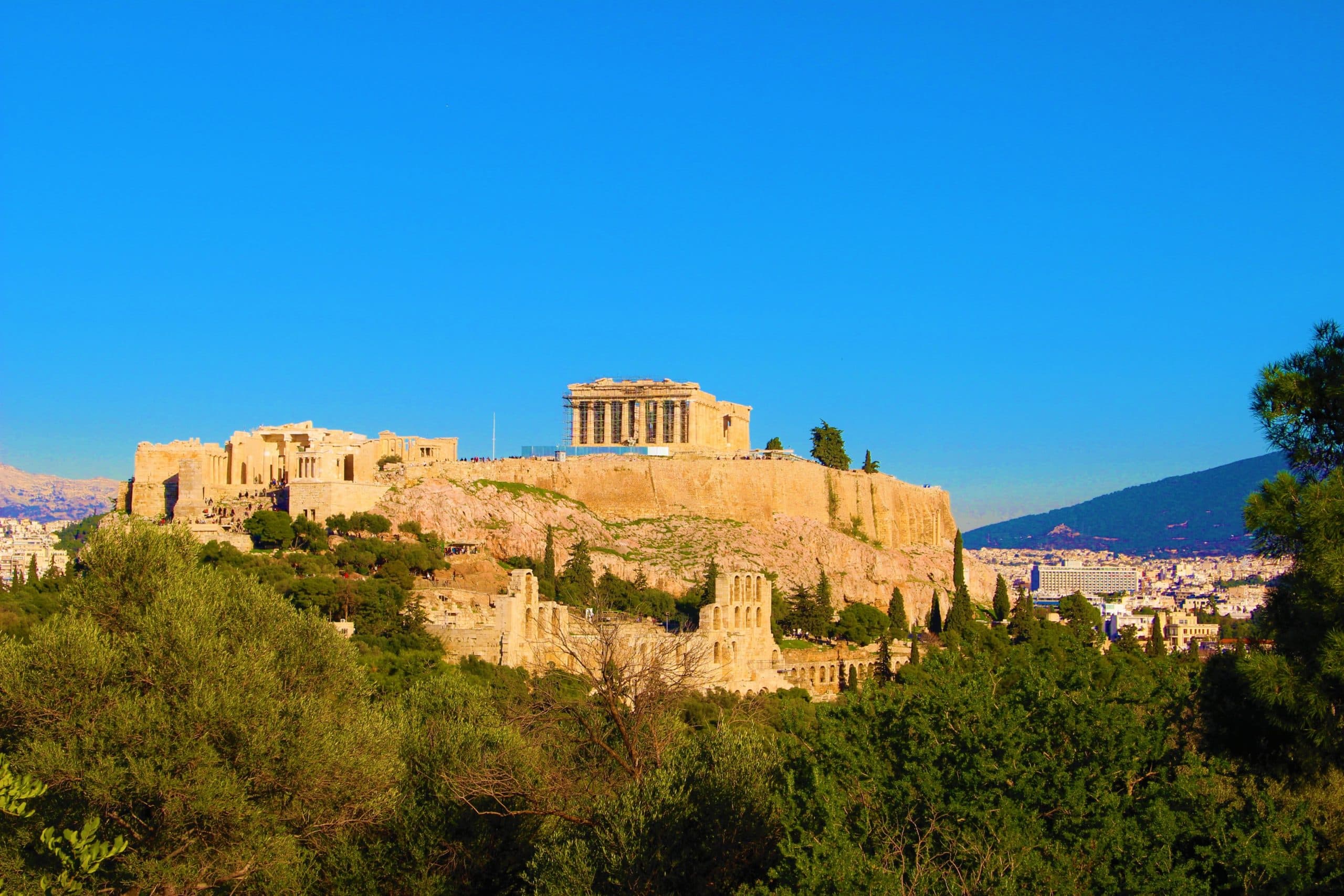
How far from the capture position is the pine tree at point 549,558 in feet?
167

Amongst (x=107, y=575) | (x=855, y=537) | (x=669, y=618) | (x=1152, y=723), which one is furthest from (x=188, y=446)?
(x=1152, y=723)

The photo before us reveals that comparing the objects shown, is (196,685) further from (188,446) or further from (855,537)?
(855,537)

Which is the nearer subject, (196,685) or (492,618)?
(196,685)

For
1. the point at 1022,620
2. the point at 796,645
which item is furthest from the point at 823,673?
the point at 1022,620

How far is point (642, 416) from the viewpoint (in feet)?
238

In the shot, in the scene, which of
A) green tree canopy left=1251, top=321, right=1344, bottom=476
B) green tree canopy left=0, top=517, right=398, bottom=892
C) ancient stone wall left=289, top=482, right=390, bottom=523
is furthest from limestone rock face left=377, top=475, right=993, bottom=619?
green tree canopy left=1251, top=321, right=1344, bottom=476

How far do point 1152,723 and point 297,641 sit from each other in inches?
430

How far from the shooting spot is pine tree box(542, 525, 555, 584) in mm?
51031

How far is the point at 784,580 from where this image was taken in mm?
61344

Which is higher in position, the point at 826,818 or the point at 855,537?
the point at 855,537

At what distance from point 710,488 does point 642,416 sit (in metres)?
7.23

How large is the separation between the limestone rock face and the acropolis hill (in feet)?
0.31

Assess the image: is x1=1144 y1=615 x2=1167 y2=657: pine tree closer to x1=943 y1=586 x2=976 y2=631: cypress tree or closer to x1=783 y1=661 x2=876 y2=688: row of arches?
x1=943 y1=586 x2=976 y2=631: cypress tree

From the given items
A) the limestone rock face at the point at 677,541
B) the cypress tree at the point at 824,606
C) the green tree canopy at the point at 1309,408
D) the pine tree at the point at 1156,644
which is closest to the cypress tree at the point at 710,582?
the limestone rock face at the point at 677,541
